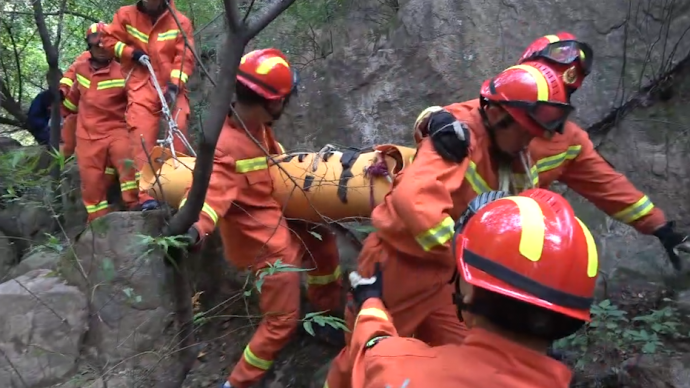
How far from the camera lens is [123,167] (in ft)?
15.8

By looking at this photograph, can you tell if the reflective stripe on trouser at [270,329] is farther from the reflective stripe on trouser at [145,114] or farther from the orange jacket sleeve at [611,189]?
the reflective stripe on trouser at [145,114]

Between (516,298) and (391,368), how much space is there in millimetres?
349

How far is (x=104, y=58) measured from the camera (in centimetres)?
538

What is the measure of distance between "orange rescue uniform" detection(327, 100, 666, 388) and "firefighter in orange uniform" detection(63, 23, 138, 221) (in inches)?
128

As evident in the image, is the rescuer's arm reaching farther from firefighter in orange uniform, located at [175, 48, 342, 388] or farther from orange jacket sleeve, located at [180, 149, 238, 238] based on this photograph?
orange jacket sleeve, located at [180, 149, 238, 238]

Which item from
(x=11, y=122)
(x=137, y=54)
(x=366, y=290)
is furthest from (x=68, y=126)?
(x=366, y=290)

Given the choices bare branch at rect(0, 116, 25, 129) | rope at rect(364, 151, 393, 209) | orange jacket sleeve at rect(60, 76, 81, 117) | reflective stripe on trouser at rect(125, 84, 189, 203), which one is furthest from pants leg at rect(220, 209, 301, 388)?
bare branch at rect(0, 116, 25, 129)

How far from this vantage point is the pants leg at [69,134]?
20.1ft

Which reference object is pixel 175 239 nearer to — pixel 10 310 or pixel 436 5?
pixel 10 310

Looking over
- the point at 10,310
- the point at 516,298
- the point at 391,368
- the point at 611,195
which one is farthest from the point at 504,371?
the point at 10,310

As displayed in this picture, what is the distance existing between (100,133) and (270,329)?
2.84 metres

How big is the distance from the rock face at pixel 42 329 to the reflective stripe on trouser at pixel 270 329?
1.17 m

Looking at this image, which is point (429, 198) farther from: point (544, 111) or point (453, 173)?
point (544, 111)

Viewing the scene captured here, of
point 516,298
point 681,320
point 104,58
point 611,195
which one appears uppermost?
point 104,58
